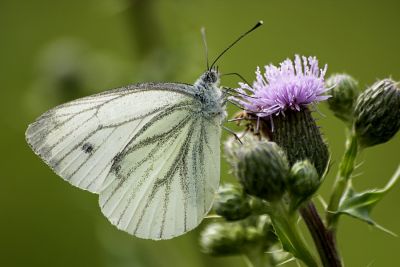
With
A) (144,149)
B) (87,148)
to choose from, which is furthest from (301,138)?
(87,148)

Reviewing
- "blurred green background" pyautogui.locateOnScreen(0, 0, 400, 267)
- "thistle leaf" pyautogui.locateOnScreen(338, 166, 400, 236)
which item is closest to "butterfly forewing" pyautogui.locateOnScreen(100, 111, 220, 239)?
"thistle leaf" pyautogui.locateOnScreen(338, 166, 400, 236)

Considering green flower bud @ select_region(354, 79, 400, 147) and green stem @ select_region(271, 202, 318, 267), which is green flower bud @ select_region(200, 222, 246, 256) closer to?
green stem @ select_region(271, 202, 318, 267)

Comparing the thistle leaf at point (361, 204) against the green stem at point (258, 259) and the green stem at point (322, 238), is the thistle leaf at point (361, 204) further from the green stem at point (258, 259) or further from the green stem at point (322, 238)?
the green stem at point (258, 259)

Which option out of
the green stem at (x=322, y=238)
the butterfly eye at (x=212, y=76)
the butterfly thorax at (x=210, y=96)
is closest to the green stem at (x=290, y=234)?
the green stem at (x=322, y=238)

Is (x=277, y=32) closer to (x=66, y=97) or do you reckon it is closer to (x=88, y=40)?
(x=88, y=40)

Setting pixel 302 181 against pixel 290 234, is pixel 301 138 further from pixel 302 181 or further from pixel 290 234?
pixel 290 234
